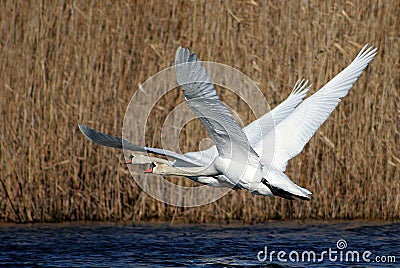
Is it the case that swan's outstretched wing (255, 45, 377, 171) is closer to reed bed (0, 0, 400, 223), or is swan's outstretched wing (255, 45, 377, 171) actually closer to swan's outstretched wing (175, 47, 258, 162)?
swan's outstretched wing (175, 47, 258, 162)

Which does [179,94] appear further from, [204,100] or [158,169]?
[204,100]

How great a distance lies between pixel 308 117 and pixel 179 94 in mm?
2136

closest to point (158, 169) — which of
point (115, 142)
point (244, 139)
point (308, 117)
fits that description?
point (115, 142)

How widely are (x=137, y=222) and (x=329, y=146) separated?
242cm

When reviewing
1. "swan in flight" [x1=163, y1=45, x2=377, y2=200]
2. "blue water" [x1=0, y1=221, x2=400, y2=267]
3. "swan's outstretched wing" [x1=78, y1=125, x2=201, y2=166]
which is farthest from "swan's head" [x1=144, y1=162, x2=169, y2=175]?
"blue water" [x1=0, y1=221, x2=400, y2=267]

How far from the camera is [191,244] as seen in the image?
352 inches

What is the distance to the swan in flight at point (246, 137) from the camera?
17.5 feet

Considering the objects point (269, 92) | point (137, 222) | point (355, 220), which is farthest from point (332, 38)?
point (137, 222)

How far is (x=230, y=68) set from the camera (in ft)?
31.3

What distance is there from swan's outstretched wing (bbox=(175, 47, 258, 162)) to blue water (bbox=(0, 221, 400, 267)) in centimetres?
218

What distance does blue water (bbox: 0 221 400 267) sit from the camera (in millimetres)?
8312

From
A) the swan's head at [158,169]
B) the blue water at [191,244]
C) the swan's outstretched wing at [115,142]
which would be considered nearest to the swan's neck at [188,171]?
the swan's head at [158,169]

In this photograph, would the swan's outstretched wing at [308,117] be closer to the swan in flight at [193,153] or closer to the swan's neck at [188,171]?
the swan in flight at [193,153]

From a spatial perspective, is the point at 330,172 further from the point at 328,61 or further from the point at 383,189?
the point at 328,61
